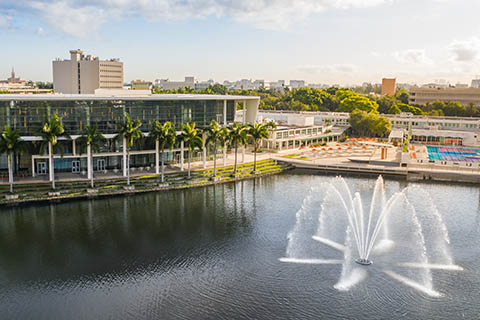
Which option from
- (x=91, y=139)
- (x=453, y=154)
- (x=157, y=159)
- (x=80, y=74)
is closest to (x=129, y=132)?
(x=91, y=139)

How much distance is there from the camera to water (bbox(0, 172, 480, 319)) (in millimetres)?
27656

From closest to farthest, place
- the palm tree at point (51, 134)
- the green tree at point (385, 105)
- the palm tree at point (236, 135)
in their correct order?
the palm tree at point (51, 134)
the palm tree at point (236, 135)
the green tree at point (385, 105)

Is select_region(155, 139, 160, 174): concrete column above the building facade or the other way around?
the other way around

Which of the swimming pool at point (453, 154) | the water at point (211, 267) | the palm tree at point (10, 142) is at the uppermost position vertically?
the palm tree at point (10, 142)

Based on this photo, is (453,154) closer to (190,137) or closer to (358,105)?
(358,105)

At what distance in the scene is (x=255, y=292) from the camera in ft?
96.7

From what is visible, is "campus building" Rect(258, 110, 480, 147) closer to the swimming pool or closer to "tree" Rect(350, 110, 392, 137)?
"tree" Rect(350, 110, 392, 137)

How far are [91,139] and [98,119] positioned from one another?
4.21 meters

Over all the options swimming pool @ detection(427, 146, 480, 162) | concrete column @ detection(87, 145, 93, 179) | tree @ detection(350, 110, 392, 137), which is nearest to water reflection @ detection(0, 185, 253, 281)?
concrete column @ detection(87, 145, 93, 179)

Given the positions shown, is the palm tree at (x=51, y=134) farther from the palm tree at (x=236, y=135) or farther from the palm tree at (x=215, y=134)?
the palm tree at (x=236, y=135)

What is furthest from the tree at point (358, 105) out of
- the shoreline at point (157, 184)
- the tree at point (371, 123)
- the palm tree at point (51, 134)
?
the palm tree at point (51, 134)

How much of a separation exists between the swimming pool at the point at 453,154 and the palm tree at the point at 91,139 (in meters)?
60.7

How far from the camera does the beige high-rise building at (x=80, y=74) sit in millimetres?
165500

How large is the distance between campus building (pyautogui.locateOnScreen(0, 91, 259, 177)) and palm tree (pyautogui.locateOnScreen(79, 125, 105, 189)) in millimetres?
870
